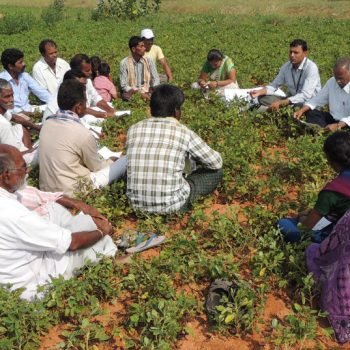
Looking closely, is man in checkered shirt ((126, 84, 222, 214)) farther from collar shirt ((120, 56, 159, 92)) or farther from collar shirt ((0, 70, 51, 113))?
collar shirt ((120, 56, 159, 92))

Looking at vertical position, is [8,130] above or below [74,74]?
below

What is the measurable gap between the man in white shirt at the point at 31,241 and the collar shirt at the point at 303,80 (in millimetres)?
4383

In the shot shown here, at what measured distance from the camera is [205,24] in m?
18.0

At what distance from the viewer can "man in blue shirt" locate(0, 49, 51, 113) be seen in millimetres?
6812

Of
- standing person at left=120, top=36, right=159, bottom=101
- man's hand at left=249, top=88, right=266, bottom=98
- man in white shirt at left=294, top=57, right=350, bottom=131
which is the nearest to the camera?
man in white shirt at left=294, top=57, right=350, bottom=131

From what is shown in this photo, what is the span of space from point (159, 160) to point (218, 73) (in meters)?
4.12

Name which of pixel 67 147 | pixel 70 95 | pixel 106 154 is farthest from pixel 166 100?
pixel 106 154

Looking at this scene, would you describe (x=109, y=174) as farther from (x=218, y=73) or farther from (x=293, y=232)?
(x=218, y=73)

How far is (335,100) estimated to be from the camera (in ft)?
20.3

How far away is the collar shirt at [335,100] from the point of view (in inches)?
238

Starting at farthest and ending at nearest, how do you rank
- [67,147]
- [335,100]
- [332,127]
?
[335,100], [332,127], [67,147]

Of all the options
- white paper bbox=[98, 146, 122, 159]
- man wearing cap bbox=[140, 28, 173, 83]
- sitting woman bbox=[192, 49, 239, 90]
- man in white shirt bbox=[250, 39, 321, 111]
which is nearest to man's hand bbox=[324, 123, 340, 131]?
man in white shirt bbox=[250, 39, 321, 111]

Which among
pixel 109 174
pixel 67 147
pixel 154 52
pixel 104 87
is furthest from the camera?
pixel 154 52

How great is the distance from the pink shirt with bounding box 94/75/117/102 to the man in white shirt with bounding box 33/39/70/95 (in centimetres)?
66
